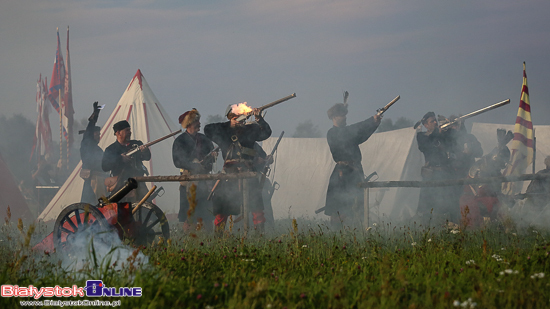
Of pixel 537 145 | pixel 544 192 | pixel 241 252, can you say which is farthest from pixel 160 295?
pixel 537 145

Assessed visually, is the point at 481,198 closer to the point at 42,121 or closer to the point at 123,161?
the point at 123,161

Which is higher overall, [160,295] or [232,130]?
[232,130]

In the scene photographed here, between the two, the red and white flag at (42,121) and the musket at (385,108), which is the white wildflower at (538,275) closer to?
the musket at (385,108)

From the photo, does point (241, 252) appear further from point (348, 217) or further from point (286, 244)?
point (348, 217)

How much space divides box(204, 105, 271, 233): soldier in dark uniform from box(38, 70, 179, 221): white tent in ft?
14.6

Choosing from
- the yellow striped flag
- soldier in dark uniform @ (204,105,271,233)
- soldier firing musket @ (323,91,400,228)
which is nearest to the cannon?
soldier in dark uniform @ (204,105,271,233)

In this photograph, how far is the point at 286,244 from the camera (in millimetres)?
A: 4105

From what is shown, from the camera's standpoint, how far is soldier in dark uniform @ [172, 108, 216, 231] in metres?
5.78

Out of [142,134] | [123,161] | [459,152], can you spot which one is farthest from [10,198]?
[459,152]

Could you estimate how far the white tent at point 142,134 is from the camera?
31.8 feet

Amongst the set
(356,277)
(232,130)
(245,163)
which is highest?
(232,130)

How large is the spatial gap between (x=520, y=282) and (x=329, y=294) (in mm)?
1098

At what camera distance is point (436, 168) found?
6438 millimetres

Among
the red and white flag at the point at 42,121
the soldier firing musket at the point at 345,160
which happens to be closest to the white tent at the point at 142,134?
the soldier firing musket at the point at 345,160
